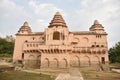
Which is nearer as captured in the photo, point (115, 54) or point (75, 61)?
point (75, 61)

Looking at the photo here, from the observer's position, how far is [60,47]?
135 ft

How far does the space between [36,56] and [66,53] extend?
1043 cm

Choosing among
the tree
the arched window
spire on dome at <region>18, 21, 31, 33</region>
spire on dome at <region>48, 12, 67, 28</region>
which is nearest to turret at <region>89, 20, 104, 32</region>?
spire on dome at <region>48, 12, 67, 28</region>

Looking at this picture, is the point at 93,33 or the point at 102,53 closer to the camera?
the point at 102,53

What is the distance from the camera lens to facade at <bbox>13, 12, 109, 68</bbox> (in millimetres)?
41688

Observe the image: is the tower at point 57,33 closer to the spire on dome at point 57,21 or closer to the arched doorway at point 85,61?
the spire on dome at point 57,21

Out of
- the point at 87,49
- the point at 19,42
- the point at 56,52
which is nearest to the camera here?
the point at 56,52

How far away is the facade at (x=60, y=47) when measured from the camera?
4169 centimetres

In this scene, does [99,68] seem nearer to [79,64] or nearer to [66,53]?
[79,64]

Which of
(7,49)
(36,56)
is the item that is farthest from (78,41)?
(7,49)

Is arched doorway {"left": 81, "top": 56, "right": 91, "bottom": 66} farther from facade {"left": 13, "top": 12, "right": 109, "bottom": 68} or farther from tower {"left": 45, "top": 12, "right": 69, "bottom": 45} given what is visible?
tower {"left": 45, "top": 12, "right": 69, "bottom": 45}

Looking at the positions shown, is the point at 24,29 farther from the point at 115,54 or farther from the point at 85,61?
the point at 115,54

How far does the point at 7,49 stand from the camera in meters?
74.9

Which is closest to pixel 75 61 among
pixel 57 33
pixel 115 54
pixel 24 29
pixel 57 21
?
pixel 57 33
